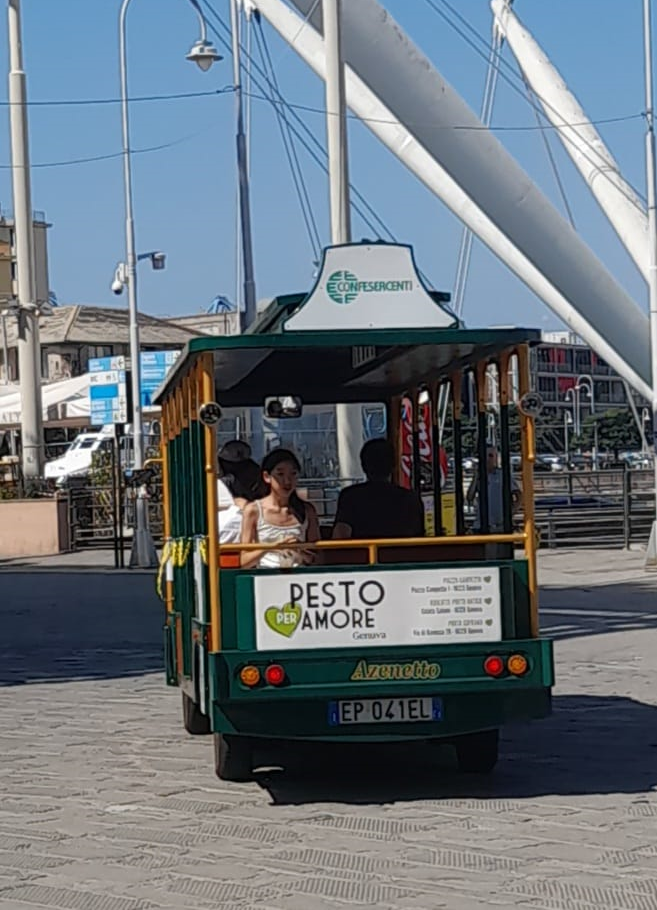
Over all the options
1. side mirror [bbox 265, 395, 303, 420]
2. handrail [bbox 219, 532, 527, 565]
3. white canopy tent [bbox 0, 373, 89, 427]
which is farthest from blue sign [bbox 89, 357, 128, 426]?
handrail [bbox 219, 532, 527, 565]

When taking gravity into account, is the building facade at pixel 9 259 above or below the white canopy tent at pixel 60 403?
above

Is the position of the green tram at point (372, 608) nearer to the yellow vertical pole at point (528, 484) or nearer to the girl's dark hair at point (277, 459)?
the yellow vertical pole at point (528, 484)

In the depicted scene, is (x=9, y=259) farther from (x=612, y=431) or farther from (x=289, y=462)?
(x=289, y=462)

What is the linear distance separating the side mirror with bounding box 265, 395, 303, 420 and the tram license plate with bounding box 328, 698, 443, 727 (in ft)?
11.1

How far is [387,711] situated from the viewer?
920 centimetres

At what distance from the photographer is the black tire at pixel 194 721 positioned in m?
11.8

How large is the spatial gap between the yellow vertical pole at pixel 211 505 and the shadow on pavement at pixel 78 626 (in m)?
6.66

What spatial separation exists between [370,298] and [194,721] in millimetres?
3754

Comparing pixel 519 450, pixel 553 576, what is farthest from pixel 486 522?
pixel 553 576

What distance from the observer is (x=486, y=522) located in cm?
1017

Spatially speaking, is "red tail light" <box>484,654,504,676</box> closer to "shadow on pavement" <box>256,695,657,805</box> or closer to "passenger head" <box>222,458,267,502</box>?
"shadow on pavement" <box>256,695,657,805</box>

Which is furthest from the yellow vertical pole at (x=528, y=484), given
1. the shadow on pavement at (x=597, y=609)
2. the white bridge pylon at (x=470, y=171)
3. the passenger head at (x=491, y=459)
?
the white bridge pylon at (x=470, y=171)

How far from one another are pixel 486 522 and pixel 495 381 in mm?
797

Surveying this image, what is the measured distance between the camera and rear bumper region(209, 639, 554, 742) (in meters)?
9.08
